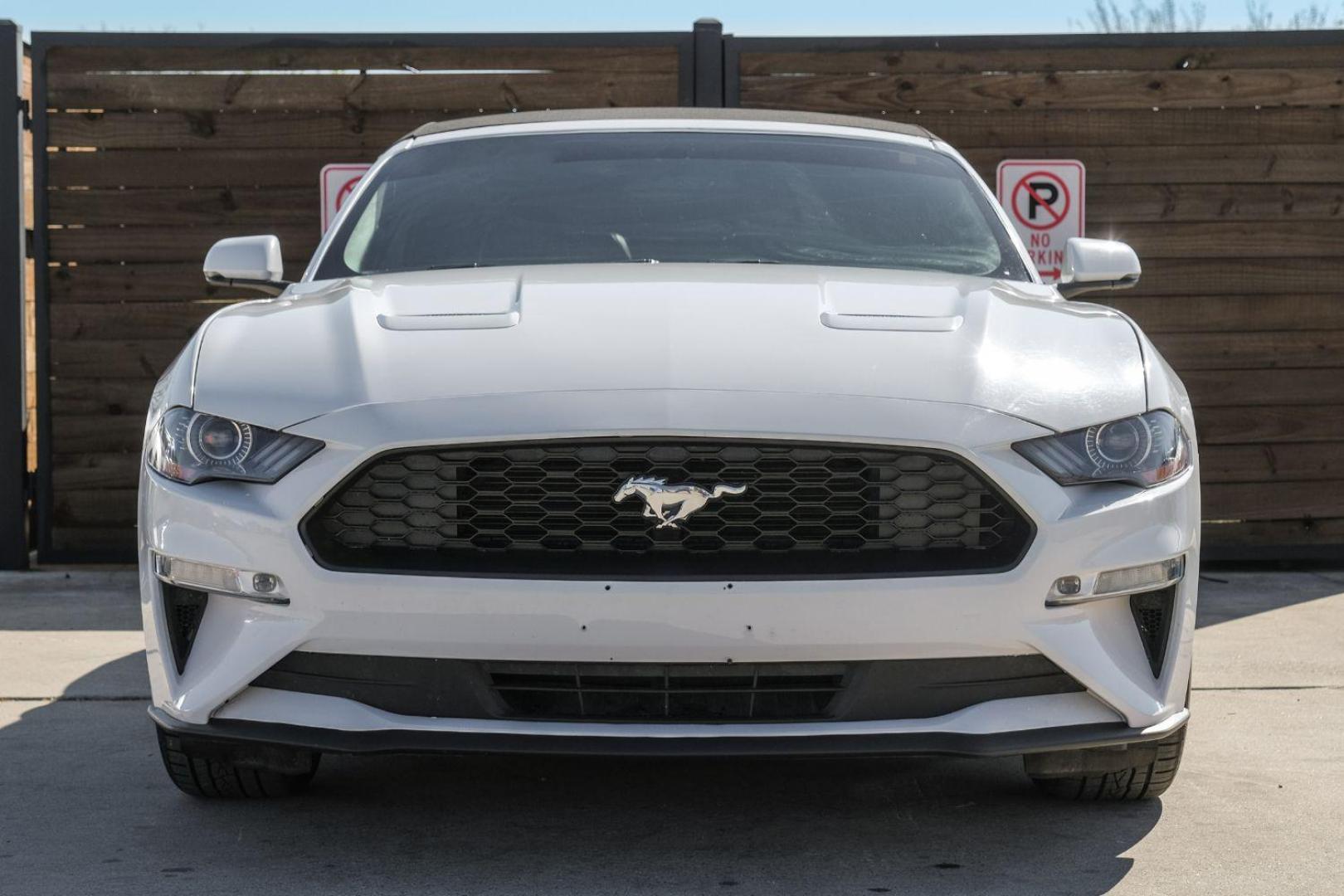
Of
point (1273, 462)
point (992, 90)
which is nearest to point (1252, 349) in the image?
point (1273, 462)

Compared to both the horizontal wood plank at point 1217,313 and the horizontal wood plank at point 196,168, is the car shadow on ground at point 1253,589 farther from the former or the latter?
the horizontal wood plank at point 196,168

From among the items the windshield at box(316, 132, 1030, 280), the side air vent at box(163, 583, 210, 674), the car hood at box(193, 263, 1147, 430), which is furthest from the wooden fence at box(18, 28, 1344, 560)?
the side air vent at box(163, 583, 210, 674)

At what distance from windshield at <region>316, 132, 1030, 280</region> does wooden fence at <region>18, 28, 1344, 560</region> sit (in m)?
3.15

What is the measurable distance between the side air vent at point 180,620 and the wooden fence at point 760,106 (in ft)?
15.7

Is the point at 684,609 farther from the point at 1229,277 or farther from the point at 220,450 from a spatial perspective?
the point at 1229,277

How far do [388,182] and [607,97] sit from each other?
336 cm

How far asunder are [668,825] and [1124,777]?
960 mm

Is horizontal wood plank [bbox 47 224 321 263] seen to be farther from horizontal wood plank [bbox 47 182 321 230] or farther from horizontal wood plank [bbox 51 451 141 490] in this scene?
horizontal wood plank [bbox 51 451 141 490]

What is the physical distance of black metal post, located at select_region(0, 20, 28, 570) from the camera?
7.98 metres

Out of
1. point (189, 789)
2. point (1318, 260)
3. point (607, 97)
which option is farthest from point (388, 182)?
point (1318, 260)

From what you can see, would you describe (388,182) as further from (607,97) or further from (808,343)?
(607,97)

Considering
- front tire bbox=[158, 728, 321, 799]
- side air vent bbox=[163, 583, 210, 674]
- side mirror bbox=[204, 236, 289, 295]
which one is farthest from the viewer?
side mirror bbox=[204, 236, 289, 295]

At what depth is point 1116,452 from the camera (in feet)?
11.1

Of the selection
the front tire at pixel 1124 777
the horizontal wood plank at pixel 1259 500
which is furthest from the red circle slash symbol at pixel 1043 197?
the front tire at pixel 1124 777
